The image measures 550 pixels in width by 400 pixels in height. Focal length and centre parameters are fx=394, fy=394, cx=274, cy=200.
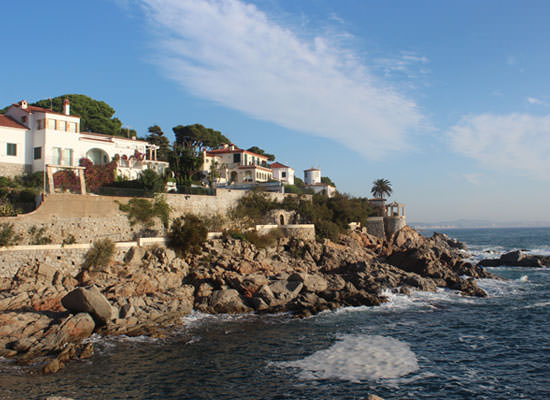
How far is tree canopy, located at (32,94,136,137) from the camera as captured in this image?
61475 mm

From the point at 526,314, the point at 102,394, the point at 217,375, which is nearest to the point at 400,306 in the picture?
the point at 526,314

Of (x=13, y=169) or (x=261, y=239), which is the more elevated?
(x=13, y=169)

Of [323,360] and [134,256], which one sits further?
[134,256]

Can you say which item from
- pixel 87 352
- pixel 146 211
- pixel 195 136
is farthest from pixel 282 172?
pixel 87 352

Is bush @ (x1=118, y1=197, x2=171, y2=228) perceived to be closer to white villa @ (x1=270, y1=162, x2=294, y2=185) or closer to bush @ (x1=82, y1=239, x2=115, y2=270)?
bush @ (x1=82, y1=239, x2=115, y2=270)

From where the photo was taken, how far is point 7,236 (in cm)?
2416

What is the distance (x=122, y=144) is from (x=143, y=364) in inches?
1172

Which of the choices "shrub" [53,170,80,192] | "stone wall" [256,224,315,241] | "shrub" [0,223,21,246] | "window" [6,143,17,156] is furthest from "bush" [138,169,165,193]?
"shrub" [0,223,21,246]

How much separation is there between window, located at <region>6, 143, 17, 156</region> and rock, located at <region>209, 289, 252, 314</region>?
21870mm

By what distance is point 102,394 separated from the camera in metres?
13.7

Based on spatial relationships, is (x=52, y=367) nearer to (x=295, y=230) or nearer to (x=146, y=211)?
(x=146, y=211)

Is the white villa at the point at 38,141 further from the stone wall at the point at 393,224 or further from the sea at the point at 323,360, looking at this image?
the stone wall at the point at 393,224

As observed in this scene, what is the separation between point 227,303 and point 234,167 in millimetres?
37448

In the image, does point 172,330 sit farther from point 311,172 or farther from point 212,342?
point 311,172
